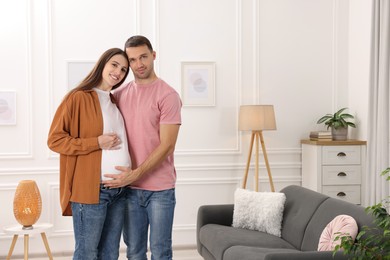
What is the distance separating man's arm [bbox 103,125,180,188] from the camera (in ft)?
8.76

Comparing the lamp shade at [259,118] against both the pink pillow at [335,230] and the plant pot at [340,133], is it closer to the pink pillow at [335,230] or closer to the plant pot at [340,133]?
the plant pot at [340,133]

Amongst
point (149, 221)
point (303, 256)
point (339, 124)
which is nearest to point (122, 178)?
point (149, 221)

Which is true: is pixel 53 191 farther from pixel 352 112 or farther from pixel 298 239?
pixel 352 112

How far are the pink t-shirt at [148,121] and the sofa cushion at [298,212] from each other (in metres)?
1.42

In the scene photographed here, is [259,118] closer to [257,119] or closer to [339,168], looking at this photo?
[257,119]

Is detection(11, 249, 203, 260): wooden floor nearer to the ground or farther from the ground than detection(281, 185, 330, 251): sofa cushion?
nearer to the ground

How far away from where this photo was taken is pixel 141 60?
281cm

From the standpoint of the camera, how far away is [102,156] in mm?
2678

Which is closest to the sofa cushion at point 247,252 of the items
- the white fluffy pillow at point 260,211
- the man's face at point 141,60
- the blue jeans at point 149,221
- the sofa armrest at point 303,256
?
the sofa armrest at point 303,256

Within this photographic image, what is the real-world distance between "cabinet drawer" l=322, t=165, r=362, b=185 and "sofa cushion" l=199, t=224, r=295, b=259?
1391mm

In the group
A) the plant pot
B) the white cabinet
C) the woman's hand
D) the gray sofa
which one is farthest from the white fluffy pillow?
the woman's hand

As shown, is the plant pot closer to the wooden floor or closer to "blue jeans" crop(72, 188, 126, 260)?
the wooden floor

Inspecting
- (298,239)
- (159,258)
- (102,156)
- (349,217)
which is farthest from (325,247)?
(102,156)

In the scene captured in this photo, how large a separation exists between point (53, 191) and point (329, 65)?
3.22 meters
